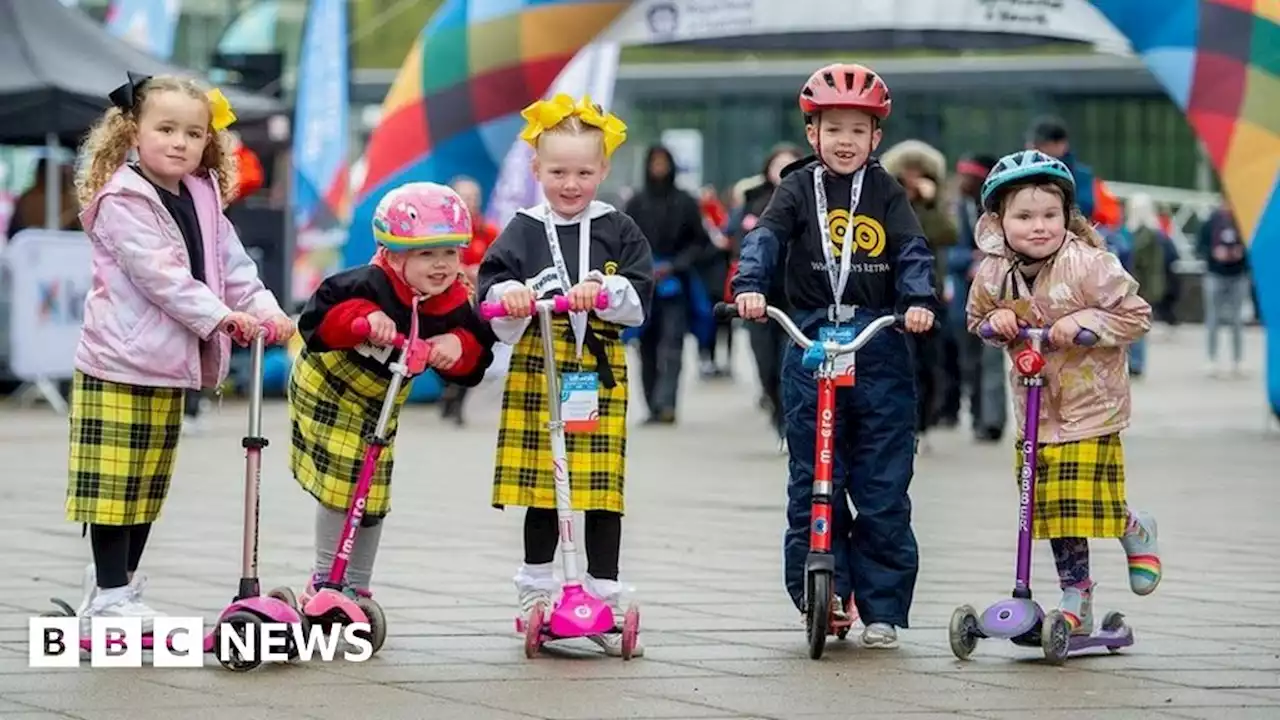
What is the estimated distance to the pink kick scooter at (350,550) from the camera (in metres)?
6.86

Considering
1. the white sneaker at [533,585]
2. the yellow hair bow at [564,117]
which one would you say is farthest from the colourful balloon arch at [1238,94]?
the white sneaker at [533,585]

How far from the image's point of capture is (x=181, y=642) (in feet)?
22.2

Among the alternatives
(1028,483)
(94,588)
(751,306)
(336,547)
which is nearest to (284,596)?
(336,547)

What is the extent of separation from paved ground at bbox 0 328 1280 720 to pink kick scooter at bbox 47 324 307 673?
115 millimetres

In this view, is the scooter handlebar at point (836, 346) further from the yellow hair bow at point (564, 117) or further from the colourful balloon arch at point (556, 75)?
the colourful balloon arch at point (556, 75)

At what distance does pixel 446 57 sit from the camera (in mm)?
17516

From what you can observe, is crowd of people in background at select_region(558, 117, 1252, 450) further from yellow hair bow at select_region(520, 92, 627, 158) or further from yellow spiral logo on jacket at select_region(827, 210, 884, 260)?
yellow hair bow at select_region(520, 92, 627, 158)

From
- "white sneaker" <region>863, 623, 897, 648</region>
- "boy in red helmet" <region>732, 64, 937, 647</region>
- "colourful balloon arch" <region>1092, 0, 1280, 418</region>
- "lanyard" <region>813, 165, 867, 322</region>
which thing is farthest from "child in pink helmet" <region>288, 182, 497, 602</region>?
"colourful balloon arch" <region>1092, 0, 1280, 418</region>

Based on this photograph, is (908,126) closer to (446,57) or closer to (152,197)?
(446,57)

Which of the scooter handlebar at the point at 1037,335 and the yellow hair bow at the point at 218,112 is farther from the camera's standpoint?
the yellow hair bow at the point at 218,112

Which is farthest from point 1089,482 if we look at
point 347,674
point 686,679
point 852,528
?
point 347,674

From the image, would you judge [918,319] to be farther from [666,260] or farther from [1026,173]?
[666,260]

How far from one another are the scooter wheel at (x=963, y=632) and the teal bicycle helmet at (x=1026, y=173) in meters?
1.19

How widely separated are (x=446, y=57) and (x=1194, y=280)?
2414cm
